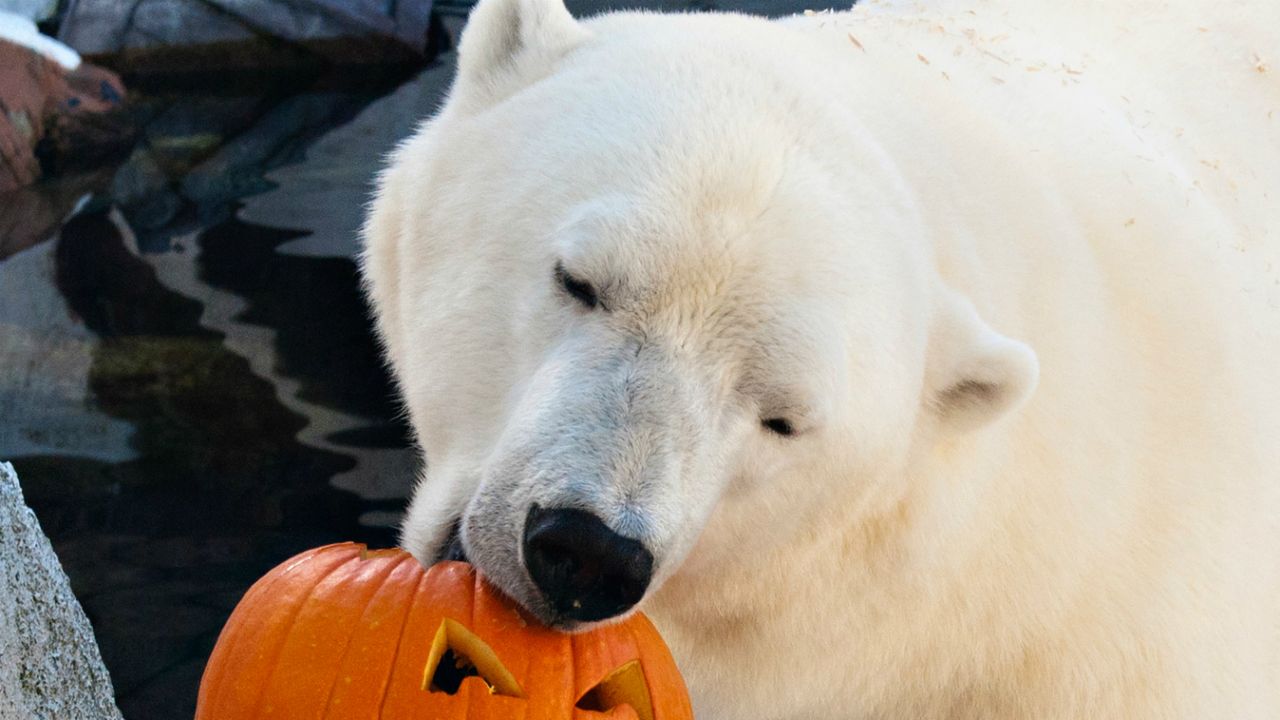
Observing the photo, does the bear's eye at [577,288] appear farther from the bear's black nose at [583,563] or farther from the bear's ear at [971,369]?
the bear's ear at [971,369]

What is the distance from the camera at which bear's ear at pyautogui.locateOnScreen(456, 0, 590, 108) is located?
210 cm

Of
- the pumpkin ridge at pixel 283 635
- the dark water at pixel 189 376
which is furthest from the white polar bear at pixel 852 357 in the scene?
the dark water at pixel 189 376

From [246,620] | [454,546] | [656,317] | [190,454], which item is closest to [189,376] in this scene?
[190,454]

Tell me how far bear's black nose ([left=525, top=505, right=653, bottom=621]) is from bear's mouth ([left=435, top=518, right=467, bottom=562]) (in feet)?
1.35

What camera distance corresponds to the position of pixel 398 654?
158cm

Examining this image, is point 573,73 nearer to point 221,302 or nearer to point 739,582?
point 739,582

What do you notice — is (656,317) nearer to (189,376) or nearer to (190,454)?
(190,454)

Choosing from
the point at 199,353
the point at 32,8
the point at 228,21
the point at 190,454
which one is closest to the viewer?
the point at 190,454

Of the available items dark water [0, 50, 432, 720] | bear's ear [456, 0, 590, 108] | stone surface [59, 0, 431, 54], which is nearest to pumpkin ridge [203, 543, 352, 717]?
bear's ear [456, 0, 590, 108]

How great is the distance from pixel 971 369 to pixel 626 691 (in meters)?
0.70

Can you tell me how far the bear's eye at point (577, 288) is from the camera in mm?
1650

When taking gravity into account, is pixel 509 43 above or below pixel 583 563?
above

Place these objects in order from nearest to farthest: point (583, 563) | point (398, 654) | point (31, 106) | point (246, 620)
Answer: point (583, 563)
point (398, 654)
point (246, 620)
point (31, 106)

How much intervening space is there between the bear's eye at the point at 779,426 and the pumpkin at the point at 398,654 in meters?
0.35
